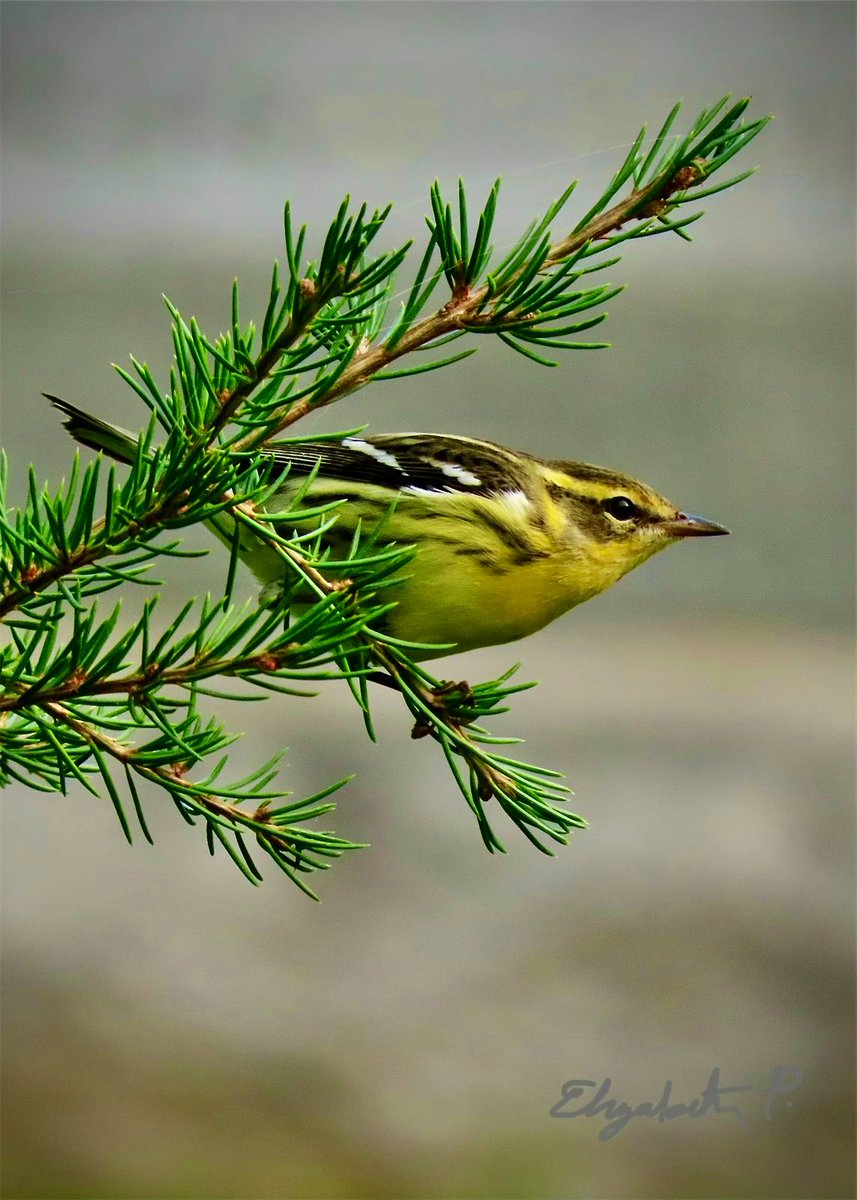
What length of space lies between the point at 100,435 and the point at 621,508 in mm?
555

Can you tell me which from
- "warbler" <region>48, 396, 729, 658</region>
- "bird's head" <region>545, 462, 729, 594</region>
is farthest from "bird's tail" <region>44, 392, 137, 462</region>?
"bird's head" <region>545, 462, 729, 594</region>

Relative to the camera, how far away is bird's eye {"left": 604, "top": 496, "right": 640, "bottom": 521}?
117 cm

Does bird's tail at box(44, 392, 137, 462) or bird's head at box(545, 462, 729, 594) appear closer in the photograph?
bird's tail at box(44, 392, 137, 462)

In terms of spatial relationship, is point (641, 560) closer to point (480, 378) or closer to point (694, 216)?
point (694, 216)

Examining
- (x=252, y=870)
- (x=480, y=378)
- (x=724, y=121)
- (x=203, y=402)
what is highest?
(x=480, y=378)

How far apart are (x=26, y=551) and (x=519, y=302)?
0.31 m

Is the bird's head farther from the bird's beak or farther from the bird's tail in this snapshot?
the bird's tail

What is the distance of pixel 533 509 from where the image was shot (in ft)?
3.68

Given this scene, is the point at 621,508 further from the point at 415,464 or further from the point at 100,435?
the point at 100,435

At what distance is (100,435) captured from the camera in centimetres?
84

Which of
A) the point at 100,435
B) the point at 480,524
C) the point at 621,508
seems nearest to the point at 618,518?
the point at 621,508

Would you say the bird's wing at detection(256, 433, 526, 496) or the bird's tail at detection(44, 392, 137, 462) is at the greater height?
the bird's wing at detection(256, 433, 526, 496)

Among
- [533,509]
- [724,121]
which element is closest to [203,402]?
[724,121]

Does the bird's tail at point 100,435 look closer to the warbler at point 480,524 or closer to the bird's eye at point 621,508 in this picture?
the warbler at point 480,524
